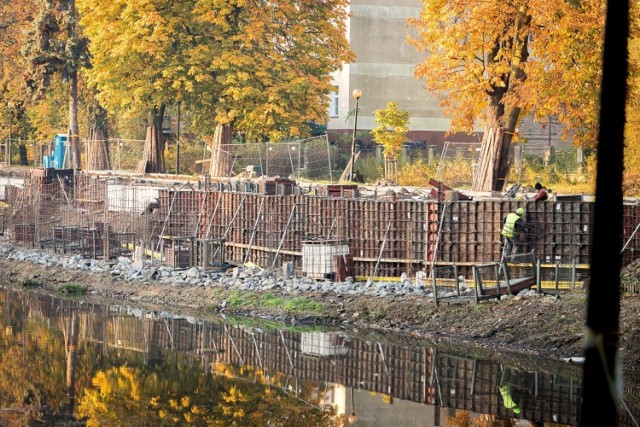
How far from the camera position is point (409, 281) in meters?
30.2

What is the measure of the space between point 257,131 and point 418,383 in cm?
3236

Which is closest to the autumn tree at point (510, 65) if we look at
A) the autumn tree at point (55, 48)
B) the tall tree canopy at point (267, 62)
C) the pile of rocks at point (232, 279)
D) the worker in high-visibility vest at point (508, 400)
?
the pile of rocks at point (232, 279)

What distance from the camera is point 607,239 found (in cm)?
780

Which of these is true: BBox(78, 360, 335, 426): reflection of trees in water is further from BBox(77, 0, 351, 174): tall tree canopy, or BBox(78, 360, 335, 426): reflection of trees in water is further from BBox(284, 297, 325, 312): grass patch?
BBox(77, 0, 351, 174): tall tree canopy

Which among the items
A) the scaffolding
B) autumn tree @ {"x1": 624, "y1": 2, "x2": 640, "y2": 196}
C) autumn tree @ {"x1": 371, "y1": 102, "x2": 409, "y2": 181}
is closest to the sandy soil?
the scaffolding

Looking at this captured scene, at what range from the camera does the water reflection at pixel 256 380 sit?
17531 mm

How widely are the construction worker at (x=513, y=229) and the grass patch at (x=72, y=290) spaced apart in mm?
12383

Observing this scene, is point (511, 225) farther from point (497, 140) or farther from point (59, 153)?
point (59, 153)

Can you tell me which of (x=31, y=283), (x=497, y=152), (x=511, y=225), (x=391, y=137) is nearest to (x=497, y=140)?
(x=497, y=152)

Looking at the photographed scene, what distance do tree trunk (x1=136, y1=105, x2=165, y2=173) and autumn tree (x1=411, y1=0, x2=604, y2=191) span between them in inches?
719

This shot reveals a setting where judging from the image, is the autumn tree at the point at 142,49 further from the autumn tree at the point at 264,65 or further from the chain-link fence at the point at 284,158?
the chain-link fence at the point at 284,158

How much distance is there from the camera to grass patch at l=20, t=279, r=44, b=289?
35.0 metres

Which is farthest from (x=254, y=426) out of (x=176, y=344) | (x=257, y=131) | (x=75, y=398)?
(x=257, y=131)

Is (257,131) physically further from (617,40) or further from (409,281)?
(617,40)
